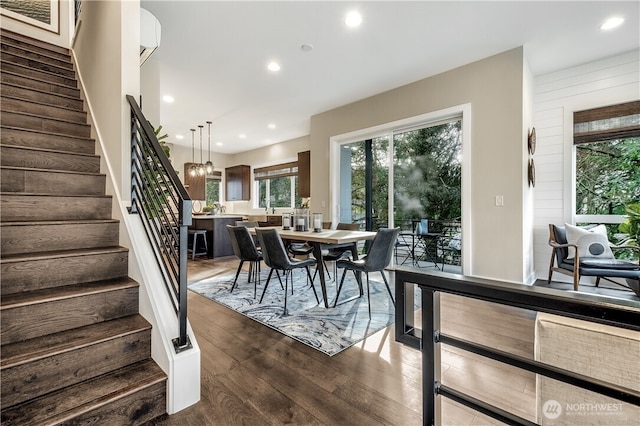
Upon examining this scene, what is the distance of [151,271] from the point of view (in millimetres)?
1653

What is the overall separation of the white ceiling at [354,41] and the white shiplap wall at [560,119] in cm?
19

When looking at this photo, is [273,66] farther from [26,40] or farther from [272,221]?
[272,221]

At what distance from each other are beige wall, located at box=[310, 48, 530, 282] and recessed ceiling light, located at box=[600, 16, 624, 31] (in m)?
0.71

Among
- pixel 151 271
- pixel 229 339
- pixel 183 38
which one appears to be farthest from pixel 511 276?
pixel 183 38

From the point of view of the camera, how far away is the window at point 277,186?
7879 mm

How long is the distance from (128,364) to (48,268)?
2.32 ft

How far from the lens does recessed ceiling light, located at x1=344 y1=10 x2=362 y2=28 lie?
112 inches

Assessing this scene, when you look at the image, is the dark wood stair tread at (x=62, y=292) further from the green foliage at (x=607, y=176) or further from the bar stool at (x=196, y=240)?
the green foliage at (x=607, y=176)

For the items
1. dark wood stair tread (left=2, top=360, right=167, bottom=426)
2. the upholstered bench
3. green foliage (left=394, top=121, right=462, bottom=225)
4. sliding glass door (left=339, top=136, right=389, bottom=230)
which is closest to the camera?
the upholstered bench

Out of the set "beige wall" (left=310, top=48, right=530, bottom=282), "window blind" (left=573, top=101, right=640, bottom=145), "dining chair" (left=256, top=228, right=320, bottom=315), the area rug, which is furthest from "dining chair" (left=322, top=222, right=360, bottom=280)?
"window blind" (left=573, top=101, right=640, bottom=145)

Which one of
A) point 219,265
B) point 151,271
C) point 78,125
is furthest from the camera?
point 219,265

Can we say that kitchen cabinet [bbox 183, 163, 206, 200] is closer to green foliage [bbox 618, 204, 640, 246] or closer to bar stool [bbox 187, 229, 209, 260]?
bar stool [bbox 187, 229, 209, 260]

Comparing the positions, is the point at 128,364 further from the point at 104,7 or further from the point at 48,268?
the point at 104,7

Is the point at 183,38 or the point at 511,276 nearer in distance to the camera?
the point at 183,38
